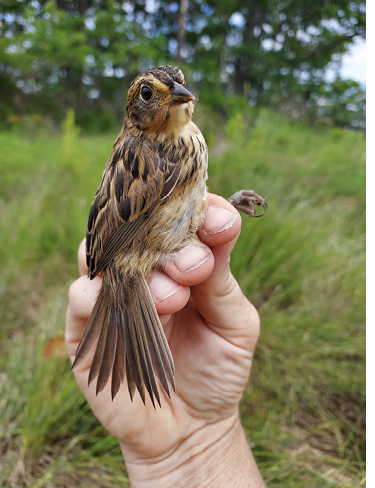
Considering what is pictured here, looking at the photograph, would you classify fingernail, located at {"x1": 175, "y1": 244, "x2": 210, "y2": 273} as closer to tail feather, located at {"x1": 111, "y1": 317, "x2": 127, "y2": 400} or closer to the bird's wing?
the bird's wing

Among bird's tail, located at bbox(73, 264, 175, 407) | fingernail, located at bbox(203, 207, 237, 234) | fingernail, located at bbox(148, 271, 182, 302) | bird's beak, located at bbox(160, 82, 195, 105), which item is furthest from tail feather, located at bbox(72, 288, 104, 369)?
bird's beak, located at bbox(160, 82, 195, 105)

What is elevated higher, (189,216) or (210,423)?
→ (189,216)

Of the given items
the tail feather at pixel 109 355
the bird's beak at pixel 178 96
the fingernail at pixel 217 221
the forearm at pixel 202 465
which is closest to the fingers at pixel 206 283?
the fingernail at pixel 217 221

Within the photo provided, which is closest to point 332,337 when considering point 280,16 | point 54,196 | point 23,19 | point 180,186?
point 180,186

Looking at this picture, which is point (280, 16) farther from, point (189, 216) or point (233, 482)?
point (233, 482)

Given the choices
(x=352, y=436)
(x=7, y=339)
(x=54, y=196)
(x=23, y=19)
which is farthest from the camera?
(x=23, y=19)

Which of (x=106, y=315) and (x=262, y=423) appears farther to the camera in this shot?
(x=262, y=423)

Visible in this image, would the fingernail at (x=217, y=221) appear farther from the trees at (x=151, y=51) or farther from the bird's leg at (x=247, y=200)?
the trees at (x=151, y=51)

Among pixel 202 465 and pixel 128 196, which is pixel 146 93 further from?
pixel 202 465
